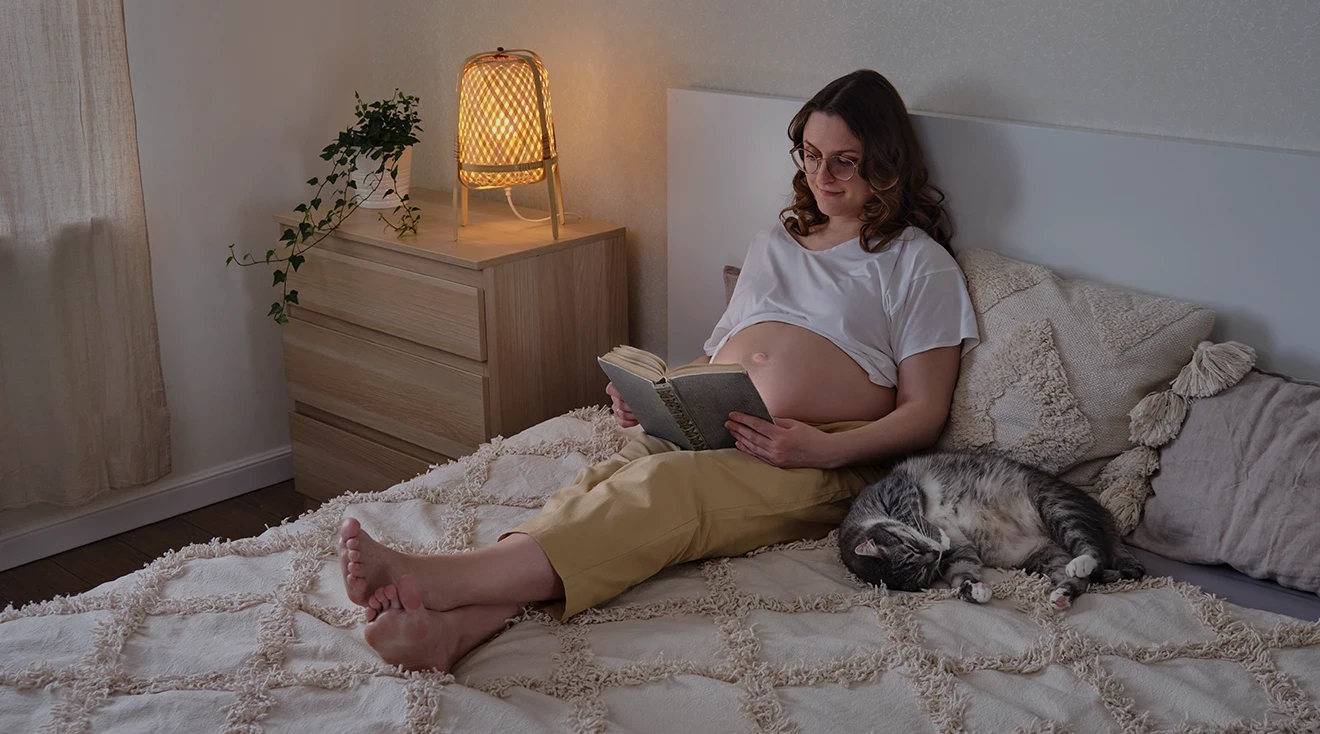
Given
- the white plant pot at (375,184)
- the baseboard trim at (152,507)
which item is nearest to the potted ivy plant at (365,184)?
Result: the white plant pot at (375,184)

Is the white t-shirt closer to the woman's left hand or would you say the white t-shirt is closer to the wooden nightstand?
the woman's left hand

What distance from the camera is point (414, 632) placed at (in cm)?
134

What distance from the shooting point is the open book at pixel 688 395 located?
1726mm

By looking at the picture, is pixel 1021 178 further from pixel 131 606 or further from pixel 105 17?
pixel 105 17

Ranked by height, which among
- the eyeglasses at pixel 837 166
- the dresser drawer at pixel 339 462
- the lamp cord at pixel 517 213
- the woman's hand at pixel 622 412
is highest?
the eyeglasses at pixel 837 166

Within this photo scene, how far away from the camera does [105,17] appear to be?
8.01 feet

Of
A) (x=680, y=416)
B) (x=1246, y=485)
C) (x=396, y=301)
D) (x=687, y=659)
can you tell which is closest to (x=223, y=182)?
(x=396, y=301)

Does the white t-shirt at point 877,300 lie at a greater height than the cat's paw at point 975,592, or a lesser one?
greater

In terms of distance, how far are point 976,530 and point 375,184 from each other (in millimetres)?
1761

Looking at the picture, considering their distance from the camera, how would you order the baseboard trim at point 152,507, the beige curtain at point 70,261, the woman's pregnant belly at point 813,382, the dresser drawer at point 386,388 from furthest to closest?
the baseboard trim at point 152,507
the dresser drawer at point 386,388
the beige curtain at point 70,261
the woman's pregnant belly at point 813,382

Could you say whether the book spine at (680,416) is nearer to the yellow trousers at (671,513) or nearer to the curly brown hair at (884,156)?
the yellow trousers at (671,513)

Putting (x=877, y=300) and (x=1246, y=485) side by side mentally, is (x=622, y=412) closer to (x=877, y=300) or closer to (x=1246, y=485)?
(x=877, y=300)

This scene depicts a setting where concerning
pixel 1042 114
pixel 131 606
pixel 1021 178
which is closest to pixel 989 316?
pixel 1021 178

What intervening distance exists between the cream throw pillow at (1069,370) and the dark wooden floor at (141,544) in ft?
6.07
